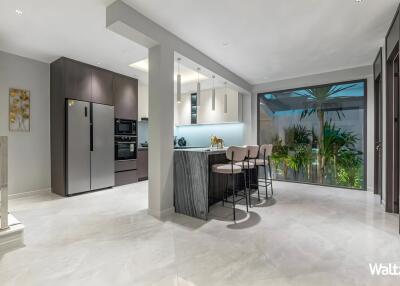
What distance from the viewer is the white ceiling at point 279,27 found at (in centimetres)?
249

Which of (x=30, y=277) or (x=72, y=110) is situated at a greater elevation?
(x=72, y=110)

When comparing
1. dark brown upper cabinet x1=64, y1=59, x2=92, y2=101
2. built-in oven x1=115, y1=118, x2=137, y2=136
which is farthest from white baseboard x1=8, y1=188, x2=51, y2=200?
dark brown upper cabinet x1=64, y1=59, x2=92, y2=101

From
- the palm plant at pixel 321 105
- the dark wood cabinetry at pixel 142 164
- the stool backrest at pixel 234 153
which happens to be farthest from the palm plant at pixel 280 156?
the dark wood cabinetry at pixel 142 164

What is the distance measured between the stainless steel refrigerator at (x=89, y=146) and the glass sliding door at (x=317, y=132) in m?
3.93

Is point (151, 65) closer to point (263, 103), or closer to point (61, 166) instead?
point (61, 166)

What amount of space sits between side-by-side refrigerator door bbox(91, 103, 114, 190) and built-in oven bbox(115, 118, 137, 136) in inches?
7.0

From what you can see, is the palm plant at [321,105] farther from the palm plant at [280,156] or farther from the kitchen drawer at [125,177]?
the kitchen drawer at [125,177]

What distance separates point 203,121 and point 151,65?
3.16 meters

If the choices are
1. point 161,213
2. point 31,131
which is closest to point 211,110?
point 161,213

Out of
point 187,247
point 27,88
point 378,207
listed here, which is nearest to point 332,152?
point 378,207

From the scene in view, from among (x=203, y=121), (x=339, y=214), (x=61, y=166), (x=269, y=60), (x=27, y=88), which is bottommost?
(x=339, y=214)

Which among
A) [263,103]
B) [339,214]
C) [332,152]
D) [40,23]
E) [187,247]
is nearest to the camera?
[187,247]

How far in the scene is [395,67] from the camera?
3023 millimetres

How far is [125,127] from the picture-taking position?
5051 mm
